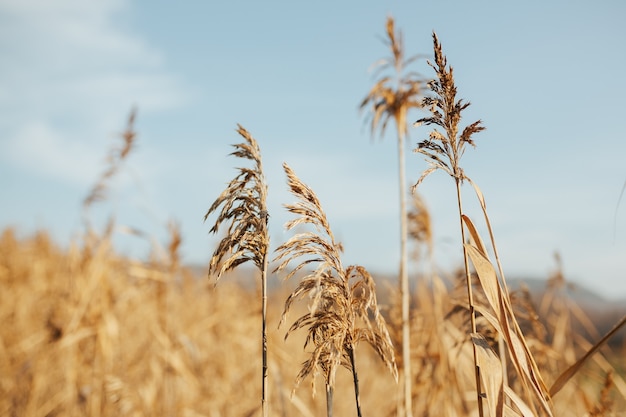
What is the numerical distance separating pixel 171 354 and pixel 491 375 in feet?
13.1

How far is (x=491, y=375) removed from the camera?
1.28m

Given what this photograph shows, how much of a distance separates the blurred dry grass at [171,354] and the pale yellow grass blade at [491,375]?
1.22 metres

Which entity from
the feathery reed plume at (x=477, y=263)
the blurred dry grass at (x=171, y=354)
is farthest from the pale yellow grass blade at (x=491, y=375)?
the blurred dry grass at (x=171, y=354)

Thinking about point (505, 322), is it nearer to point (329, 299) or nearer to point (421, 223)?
point (329, 299)

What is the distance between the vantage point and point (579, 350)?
5.95 metres

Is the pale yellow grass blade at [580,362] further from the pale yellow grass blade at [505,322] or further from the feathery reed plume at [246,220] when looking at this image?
the feathery reed plume at [246,220]

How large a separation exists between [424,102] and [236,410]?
4774 millimetres

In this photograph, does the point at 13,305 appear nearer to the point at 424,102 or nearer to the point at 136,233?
the point at 136,233

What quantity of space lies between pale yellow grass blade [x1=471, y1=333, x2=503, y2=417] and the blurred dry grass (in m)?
1.22

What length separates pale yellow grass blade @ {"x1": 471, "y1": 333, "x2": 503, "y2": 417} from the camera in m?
1.26

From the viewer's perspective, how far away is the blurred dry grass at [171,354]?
131 inches

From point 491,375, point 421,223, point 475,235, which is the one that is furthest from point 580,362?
point 421,223

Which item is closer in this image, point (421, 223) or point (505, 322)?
point (505, 322)

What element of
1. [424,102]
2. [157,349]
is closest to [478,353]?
[424,102]
